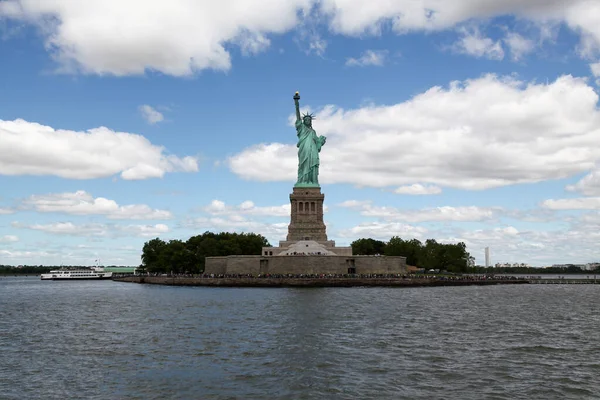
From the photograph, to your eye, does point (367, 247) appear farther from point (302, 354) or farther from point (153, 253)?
point (302, 354)

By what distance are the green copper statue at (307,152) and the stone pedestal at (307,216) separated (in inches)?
69.5

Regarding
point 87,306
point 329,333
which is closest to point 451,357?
point 329,333

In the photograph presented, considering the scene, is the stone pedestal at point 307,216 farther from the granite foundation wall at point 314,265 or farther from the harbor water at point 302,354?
the harbor water at point 302,354

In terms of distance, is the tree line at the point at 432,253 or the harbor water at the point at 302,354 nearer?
the harbor water at the point at 302,354

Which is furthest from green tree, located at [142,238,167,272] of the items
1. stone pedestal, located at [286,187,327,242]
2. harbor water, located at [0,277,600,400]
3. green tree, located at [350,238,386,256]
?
harbor water, located at [0,277,600,400]

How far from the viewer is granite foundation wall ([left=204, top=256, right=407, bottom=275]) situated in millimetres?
84750

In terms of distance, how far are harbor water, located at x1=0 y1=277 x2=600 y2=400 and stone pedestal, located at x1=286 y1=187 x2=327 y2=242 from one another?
46715mm

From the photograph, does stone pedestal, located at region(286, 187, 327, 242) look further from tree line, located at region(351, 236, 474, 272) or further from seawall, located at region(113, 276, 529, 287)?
tree line, located at region(351, 236, 474, 272)

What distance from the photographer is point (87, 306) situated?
54906mm

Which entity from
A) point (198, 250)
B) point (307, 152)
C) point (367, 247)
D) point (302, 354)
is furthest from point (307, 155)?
point (302, 354)

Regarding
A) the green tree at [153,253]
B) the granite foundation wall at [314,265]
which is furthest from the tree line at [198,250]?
the granite foundation wall at [314,265]

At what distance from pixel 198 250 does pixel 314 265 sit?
36.5 meters

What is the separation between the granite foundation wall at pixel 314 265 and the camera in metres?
84.8

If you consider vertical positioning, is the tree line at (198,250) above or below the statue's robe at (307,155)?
below
